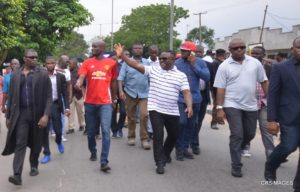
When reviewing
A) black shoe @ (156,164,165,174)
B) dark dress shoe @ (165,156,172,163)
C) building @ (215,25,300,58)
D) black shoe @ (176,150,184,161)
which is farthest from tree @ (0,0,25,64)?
building @ (215,25,300,58)

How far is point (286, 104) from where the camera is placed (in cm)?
570

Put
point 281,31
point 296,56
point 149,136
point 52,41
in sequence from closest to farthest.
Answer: point 296,56, point 149,136, point 52,41, point 281,31

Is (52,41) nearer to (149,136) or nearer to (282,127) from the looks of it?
(149,136)

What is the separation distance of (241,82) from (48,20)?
2831 centimetres

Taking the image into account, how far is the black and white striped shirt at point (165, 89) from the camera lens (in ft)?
23.2

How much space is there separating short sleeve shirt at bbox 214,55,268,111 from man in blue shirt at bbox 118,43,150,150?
2.68 metres

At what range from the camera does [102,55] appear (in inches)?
295

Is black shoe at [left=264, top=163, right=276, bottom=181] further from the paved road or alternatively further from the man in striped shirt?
the man in striped shirt

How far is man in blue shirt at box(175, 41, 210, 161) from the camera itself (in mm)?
7862

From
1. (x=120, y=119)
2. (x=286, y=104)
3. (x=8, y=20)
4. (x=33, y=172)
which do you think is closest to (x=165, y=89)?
(x=286, y=104)

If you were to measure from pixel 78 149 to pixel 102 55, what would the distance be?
247cm

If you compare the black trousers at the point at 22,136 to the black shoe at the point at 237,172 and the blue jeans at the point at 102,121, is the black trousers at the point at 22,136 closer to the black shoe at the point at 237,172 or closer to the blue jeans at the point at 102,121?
the blue jeans at the point at 102,121

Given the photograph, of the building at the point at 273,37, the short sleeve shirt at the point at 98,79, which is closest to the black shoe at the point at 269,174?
the short sleeve shirt at the point at 98,79

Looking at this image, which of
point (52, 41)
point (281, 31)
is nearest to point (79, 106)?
point (52, 41)
